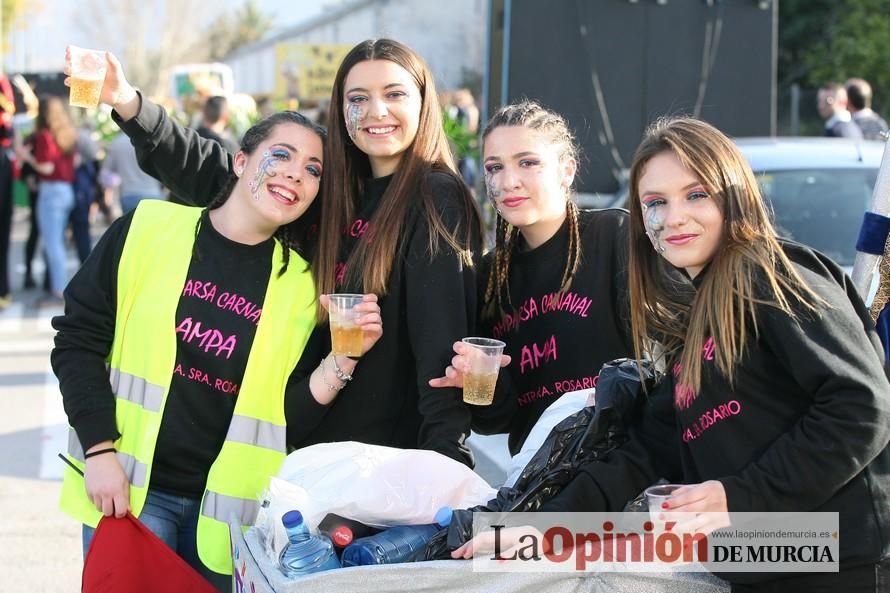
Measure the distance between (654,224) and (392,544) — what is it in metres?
1.03

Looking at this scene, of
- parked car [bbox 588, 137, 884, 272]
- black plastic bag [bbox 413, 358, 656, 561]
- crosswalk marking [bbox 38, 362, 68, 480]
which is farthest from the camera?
crosswalk marking [bbox 38, 362, 68, 480]

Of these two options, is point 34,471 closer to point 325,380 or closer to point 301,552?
point 325,380

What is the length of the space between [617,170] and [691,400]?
23.0 feet

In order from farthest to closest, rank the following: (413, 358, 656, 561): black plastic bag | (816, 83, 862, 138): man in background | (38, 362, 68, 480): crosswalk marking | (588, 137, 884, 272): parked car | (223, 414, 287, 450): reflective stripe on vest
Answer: (816, 83, 862, 138): man in background < (38, 362, 68, 480): crosswalk marking < (588, 137, 884, 272): parked car < (223, 414, 287, 450): reflective stripe on vest < (413, 358, 656, 561): black plastic bag

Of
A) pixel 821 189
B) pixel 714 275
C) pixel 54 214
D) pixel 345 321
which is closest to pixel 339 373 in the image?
pixel 345 321

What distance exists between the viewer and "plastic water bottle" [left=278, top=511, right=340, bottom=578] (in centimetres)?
260

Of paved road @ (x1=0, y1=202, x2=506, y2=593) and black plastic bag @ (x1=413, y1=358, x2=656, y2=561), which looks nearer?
black plastic bag @ (x1=413, y1=358, x2=656, y2=561)

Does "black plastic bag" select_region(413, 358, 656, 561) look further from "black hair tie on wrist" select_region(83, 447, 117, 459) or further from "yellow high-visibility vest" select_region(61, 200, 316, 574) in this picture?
"black hair tie on wrist" select_region(83, 447, 117, 459)

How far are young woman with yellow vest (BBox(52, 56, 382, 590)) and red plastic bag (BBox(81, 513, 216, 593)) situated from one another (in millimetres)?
97

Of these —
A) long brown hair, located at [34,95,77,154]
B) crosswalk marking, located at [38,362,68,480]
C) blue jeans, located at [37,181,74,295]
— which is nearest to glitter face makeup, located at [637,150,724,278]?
crosswalk marking, located at [38,362,68,480]

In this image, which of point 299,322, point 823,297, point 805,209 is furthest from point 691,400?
point 805,209

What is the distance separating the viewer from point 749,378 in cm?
245

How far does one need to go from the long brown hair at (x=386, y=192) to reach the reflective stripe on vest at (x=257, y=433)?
37 cm

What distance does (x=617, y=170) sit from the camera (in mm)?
9367
